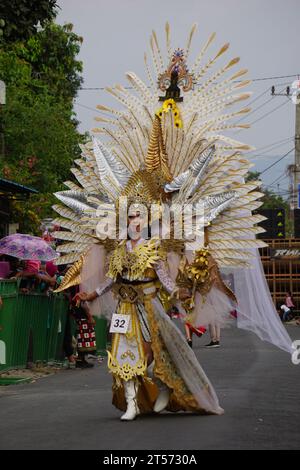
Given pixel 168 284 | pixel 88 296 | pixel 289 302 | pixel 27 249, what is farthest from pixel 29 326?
pixel 289 302

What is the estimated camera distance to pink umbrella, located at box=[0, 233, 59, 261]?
53.8 feet

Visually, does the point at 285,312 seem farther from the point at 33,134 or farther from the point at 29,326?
the point at 29,326

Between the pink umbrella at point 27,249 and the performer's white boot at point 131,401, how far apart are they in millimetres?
6344

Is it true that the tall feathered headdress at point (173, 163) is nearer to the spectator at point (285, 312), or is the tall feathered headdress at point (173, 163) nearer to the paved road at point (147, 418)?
the paved road at point (147, 418)

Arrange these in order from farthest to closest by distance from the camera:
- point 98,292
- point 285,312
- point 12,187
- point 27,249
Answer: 1. point 285,312
2. point 12,187
3. point 27,249
4. point 98,292

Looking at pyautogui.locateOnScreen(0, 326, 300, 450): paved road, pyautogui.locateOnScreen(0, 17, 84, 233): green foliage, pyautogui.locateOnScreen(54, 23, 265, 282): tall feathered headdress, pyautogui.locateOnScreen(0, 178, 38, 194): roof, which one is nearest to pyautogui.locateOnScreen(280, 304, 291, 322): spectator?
pyautogui.locateOnScreen(0, 17, 84, 233): green foliage

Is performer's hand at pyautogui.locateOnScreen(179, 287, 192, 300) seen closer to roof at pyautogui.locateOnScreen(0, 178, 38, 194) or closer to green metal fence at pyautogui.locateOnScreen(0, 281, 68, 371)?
green metal fence at pyautogui.locateOnScreen(0, 281, 68, 371)

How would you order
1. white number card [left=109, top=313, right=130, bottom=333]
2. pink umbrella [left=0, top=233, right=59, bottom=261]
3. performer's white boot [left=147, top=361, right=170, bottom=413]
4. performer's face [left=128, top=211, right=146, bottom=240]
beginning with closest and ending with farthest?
white number card [left=109, top=313, right=130, bottom=333]
performer's white boot [left=147, top=361, right=170, bottom=413]
performer's face [left=128, top=211, right=146, bottom=240]
pink umbrella [left=0, top=233, right=59, bottom=261]

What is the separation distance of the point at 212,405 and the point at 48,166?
65.9 feet

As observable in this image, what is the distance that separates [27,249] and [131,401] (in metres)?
6.66

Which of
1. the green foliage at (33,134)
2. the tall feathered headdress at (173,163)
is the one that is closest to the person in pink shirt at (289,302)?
the green foliage at (33,134)

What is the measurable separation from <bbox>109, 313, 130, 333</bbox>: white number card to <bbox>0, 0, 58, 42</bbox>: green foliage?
8.41 m

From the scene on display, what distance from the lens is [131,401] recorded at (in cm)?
1016

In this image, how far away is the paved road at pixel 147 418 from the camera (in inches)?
335
